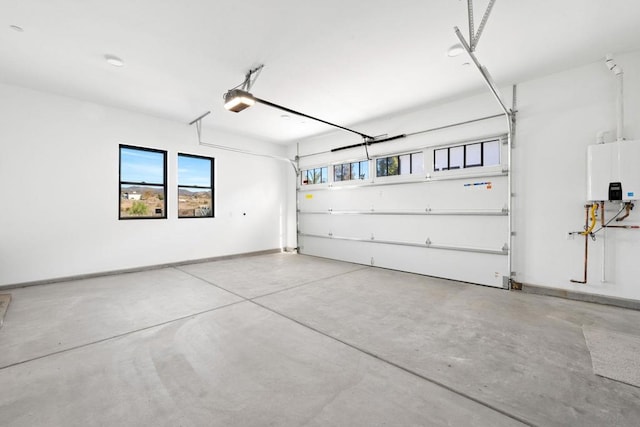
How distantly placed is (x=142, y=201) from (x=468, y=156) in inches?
247

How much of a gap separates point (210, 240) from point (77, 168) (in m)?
2.77

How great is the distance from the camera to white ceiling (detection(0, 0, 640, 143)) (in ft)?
8.47

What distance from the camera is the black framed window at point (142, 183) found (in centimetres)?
523

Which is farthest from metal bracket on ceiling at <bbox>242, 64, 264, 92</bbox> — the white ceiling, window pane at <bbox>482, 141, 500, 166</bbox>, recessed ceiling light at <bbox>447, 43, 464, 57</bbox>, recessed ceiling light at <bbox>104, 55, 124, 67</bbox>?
window pane at <bbox>482, 141, 500, 166</bbox>

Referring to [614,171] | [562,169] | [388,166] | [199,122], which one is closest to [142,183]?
[199,122]

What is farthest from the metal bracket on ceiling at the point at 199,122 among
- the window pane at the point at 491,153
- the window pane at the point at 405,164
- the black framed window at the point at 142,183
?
the window pane at the point at 491,153

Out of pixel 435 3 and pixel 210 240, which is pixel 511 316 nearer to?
pixel 435 3

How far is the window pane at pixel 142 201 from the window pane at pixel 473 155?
5.99 m

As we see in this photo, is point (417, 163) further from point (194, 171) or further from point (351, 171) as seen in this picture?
point (194, 171)

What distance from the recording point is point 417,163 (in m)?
5.20

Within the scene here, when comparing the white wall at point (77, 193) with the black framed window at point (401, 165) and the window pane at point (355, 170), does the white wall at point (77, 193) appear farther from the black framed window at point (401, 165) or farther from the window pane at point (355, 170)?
the black framed window at point (401, 165)

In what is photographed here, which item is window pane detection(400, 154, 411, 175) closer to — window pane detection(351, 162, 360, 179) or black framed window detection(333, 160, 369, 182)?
black framed window detection(333, 160, 369, 182)

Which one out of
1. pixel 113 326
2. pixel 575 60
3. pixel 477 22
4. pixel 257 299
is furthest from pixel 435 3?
pixel 113 326

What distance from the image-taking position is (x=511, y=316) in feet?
10.3
